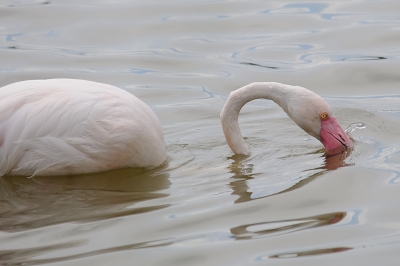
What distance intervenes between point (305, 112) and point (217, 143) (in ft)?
3.77

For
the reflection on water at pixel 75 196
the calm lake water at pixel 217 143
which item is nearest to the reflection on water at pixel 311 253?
the calm lake water at pixel 217 143

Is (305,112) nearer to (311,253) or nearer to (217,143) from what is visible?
(217,143)

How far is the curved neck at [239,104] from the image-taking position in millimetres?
6840

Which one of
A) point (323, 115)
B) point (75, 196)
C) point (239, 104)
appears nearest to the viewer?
point (75, 196)

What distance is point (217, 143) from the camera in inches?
291

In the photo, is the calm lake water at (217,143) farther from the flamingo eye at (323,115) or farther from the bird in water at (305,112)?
the flamingo eye at (323,115)

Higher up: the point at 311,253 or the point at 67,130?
the point at 67,130

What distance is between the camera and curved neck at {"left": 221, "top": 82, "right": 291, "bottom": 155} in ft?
22.4

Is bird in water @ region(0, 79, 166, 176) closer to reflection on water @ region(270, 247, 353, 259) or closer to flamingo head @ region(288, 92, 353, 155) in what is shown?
flamingo head @ region(288, 92, 353, 155)

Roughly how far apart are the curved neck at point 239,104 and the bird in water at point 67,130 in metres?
0.92

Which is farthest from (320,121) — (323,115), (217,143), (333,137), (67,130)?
(67,130)

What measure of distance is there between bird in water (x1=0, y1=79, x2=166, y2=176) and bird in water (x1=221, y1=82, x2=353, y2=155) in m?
1.04

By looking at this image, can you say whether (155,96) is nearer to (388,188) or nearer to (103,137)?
(103,137)

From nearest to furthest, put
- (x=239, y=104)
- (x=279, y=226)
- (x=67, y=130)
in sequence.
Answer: (x=279, y=226) → (x=67, y=130) → (x=239, y=104)
